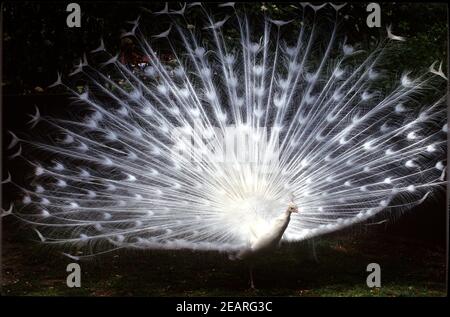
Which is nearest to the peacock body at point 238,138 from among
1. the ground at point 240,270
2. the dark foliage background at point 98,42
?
the dark foliage background at point 98,42

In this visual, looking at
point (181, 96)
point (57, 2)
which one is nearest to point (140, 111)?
point (181, 96)

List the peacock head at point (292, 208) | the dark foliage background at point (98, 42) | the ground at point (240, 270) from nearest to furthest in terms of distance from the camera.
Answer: the peacock head at point (292, 208) → the ground at point (240, 270) → the dark foliage background at point (98, 42)

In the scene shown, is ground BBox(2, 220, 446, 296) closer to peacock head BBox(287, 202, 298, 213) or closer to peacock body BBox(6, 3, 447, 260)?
peacock body BBox(6, 3, 447, 260)

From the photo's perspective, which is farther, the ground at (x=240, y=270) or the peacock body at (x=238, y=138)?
the peacock body at (x=238, y=138)

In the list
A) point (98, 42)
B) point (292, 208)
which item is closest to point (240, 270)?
point (292, 208)

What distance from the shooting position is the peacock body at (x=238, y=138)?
4367mm

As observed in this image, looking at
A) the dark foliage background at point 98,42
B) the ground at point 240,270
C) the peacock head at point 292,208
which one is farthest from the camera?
the dark foliage background at point 98,42

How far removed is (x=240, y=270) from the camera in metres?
4.38

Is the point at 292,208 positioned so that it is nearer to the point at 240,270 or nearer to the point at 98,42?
the point at 240,270

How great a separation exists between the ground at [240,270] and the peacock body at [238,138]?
0.62 feet

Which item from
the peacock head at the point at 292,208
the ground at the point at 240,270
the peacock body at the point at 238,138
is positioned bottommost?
the ground at the point at 240,270

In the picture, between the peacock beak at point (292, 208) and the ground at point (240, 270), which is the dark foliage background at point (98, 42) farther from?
the peacock beak at point (292, 208)

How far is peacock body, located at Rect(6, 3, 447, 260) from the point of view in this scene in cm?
437

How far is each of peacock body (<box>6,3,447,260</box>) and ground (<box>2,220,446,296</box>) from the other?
0.62 feet
